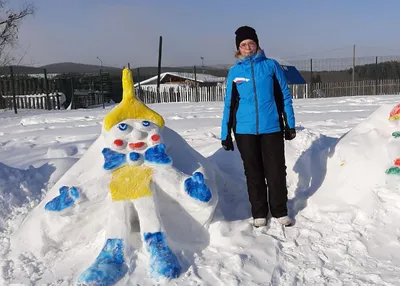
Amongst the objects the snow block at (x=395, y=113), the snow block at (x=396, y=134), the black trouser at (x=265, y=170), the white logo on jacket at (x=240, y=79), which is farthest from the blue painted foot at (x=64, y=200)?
the snow block at (x=395, y=113)

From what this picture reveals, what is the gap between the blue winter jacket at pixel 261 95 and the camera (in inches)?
132

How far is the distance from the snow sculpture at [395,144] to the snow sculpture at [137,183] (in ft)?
4.79

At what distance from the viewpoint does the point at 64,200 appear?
3.10 metres

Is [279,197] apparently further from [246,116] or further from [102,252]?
[102,252]

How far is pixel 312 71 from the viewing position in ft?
71.9

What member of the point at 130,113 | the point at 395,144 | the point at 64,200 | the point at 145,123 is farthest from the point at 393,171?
the point at 64,200

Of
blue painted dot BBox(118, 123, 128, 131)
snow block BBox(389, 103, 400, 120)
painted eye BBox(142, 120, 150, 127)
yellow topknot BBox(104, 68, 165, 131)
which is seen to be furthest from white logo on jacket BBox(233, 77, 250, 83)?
snow block BBox(389, 103, 400, 120)

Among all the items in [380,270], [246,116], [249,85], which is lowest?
[380,270]

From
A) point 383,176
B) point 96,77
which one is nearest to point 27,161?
point 383,176

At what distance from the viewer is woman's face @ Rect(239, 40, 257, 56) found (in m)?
3.38

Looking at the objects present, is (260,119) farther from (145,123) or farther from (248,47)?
(145,123)

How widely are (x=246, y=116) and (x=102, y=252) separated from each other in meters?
A: 1.46

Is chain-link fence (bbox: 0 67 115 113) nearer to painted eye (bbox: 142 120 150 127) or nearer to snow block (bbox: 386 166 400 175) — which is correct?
painted eye (bbox: 142 120 150 127)

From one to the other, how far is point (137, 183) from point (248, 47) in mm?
1332
